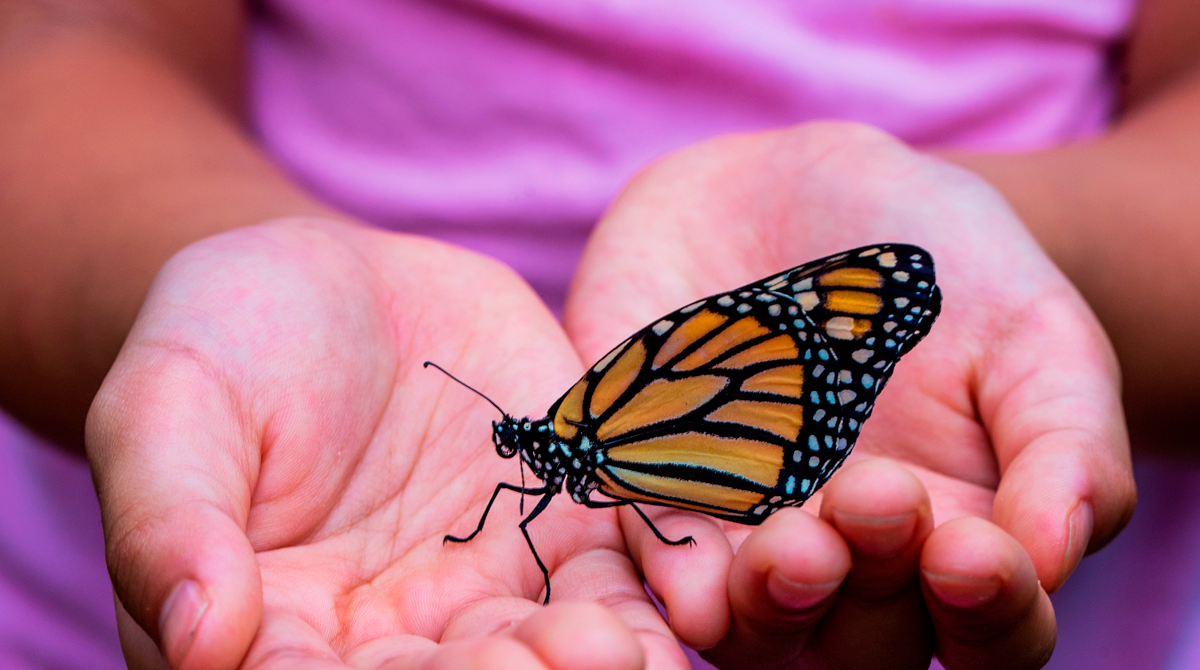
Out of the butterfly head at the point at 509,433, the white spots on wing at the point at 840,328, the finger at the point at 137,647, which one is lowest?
the finger at the point at 137,647

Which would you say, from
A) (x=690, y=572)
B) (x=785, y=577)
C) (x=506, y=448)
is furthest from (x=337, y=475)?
(x=785, y=577)

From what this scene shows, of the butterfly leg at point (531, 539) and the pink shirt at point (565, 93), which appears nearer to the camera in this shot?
the butterfly leg at point (531, 539)

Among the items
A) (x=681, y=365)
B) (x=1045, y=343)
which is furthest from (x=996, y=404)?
(x=681, y=365)

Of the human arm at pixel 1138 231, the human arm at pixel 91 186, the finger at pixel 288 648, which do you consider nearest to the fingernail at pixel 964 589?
the finger at pixel 288 648

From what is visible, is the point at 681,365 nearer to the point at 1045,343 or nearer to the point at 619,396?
the point at 619,396

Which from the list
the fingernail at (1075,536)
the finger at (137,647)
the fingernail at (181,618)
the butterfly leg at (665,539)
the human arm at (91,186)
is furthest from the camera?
the human arm at (91,186)

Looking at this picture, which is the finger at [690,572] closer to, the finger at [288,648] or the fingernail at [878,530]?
the fingernail at [878,530]

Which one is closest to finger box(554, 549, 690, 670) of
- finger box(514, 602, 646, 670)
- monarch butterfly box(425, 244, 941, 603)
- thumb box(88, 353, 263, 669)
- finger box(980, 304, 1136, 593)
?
monarch butterfly box(425, 244, 941, 603)
